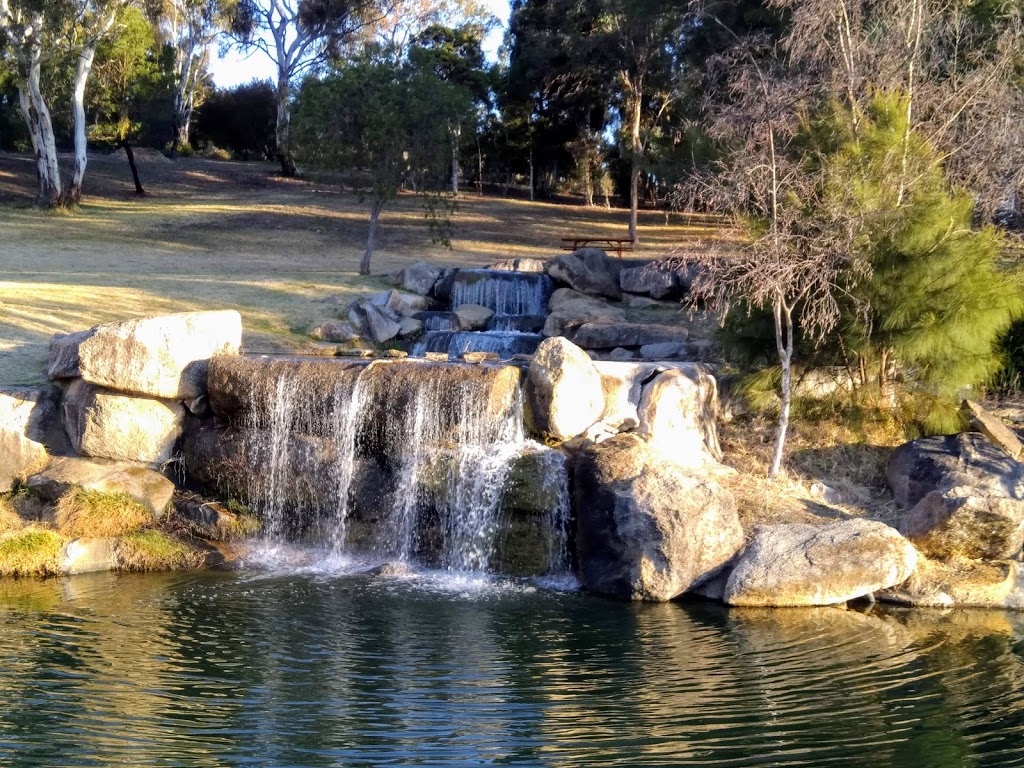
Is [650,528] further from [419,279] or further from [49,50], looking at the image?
[49,50]

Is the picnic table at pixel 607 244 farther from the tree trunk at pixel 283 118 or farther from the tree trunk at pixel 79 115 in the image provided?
the tree trunk at pixel 283 118

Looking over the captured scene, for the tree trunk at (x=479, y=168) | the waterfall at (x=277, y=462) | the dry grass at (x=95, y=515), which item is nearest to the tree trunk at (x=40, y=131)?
the tree trunk at (x=479, y=168)

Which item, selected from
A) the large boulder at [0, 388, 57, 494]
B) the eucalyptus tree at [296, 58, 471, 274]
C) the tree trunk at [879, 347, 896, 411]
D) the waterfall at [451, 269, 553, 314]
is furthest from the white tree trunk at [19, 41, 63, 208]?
the tree trunk at [879, 347, 896, 411]

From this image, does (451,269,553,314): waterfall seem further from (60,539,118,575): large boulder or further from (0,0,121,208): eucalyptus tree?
(0,0,121,208): eucalyptus tree

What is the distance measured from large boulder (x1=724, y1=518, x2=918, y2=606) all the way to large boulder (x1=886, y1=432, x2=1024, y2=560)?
889mm

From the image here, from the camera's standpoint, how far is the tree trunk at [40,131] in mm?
34250

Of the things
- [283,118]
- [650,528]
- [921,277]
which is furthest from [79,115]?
[650,528]

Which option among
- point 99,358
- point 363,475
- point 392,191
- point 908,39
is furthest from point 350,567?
point 392,191

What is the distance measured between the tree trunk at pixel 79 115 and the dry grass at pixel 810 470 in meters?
28.4

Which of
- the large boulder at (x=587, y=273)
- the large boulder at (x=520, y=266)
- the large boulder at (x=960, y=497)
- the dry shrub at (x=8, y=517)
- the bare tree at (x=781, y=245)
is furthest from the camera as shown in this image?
the large boulder at (x=520, y=266)

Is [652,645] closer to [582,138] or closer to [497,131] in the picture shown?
[582,138]

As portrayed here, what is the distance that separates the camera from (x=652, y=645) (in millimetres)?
9305

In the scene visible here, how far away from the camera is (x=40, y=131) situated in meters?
35.7

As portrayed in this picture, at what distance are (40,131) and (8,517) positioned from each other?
27187mm
